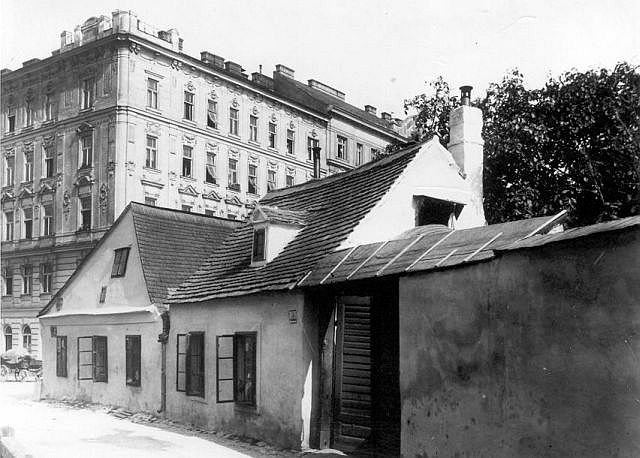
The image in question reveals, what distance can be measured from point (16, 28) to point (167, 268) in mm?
9404

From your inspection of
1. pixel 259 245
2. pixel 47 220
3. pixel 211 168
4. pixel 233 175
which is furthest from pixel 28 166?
pixel 259 245

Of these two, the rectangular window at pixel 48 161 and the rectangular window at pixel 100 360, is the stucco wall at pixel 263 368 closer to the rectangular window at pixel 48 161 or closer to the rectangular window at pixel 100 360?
the rectangular window at pixel 100 360

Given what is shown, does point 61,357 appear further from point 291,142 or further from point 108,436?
point 291,142

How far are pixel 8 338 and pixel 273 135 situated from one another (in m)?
19.6

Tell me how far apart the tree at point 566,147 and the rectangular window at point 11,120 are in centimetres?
2819

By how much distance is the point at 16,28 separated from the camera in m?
10.0

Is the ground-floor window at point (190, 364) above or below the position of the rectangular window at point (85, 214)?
below

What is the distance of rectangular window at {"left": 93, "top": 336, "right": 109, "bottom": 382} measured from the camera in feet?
62.5

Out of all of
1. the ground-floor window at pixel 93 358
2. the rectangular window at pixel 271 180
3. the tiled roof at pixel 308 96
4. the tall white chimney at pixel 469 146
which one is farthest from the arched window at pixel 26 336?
the tall white chimney at pixel 469 146

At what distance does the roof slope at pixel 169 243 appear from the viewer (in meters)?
18.1

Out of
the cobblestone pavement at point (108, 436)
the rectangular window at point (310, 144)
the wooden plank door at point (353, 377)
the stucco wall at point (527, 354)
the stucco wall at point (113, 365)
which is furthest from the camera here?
the rectangular window at point (310, 144)

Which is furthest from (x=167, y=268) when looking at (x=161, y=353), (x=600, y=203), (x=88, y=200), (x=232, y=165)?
(x=232, y=165)

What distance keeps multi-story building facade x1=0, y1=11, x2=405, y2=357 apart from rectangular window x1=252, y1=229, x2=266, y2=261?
22.3m

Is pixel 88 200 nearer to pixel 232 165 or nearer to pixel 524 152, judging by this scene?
→ pixel 232 165
